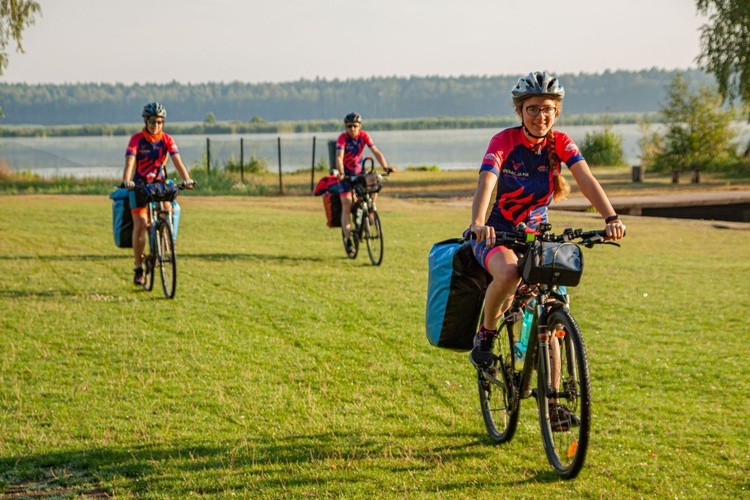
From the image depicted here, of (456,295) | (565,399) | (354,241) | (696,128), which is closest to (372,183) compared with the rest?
(354,241)

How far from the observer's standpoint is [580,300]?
1074cm

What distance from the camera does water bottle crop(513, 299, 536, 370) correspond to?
518 cm

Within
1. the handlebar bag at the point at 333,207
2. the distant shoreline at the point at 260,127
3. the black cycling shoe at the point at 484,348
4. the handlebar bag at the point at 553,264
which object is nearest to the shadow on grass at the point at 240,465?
the black cycling shoe at the point at 484,348

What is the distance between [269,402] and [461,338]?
1754 mm

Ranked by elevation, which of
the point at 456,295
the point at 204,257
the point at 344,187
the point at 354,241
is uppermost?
the point at 344,187

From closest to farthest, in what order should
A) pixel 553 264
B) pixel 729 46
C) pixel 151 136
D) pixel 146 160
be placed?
A: pixel 553 264, pixel 151 136, pixel 146 160, pixel 729 46

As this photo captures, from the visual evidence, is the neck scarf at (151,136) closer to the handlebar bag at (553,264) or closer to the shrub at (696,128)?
the handlebar bag at (553,264)

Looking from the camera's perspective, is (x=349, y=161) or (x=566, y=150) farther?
(x=349, y=161)

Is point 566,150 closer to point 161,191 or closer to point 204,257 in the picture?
point 161,191

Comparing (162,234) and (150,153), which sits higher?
(150,153)

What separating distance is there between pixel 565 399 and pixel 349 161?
9567 mm

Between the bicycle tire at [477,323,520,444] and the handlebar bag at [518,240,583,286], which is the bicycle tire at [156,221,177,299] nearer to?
the bicycle tire at [477,323,520,444]

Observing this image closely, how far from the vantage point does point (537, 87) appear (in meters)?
5.05

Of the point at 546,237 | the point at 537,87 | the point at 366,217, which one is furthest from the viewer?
the point at 366,217
